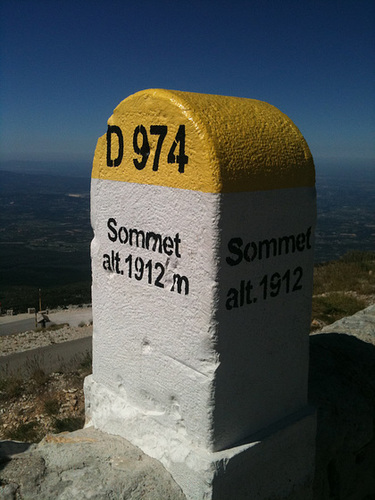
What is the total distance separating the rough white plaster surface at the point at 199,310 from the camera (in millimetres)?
2301

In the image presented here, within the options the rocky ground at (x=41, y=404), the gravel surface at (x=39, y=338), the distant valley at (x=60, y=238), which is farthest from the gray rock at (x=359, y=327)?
the distant valley at (x=60, y=238)

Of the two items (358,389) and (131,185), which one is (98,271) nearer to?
(131,185)

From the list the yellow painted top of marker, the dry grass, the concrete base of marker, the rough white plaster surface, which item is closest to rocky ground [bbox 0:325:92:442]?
the concrete base of marker

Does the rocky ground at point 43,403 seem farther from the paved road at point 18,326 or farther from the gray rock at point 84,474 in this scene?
the paved road at point 18,326

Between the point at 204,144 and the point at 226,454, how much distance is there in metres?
1.61

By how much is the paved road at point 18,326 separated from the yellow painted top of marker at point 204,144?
57.7 ft

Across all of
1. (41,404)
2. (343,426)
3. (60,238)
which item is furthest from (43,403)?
(60,238)

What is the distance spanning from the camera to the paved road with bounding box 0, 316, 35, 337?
1894cm

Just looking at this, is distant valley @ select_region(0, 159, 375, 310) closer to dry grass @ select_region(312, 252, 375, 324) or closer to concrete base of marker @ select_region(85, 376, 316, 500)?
dry grass @ select_region(312, 252, 375, 324)

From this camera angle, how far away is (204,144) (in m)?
2.17

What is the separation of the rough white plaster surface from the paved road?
1711 cm

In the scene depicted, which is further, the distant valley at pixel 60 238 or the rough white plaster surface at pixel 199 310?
the distant valley at pixel 60 238

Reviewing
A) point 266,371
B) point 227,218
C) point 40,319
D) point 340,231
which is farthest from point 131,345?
point 340,231

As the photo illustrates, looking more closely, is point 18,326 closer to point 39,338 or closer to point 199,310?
point 39,338
